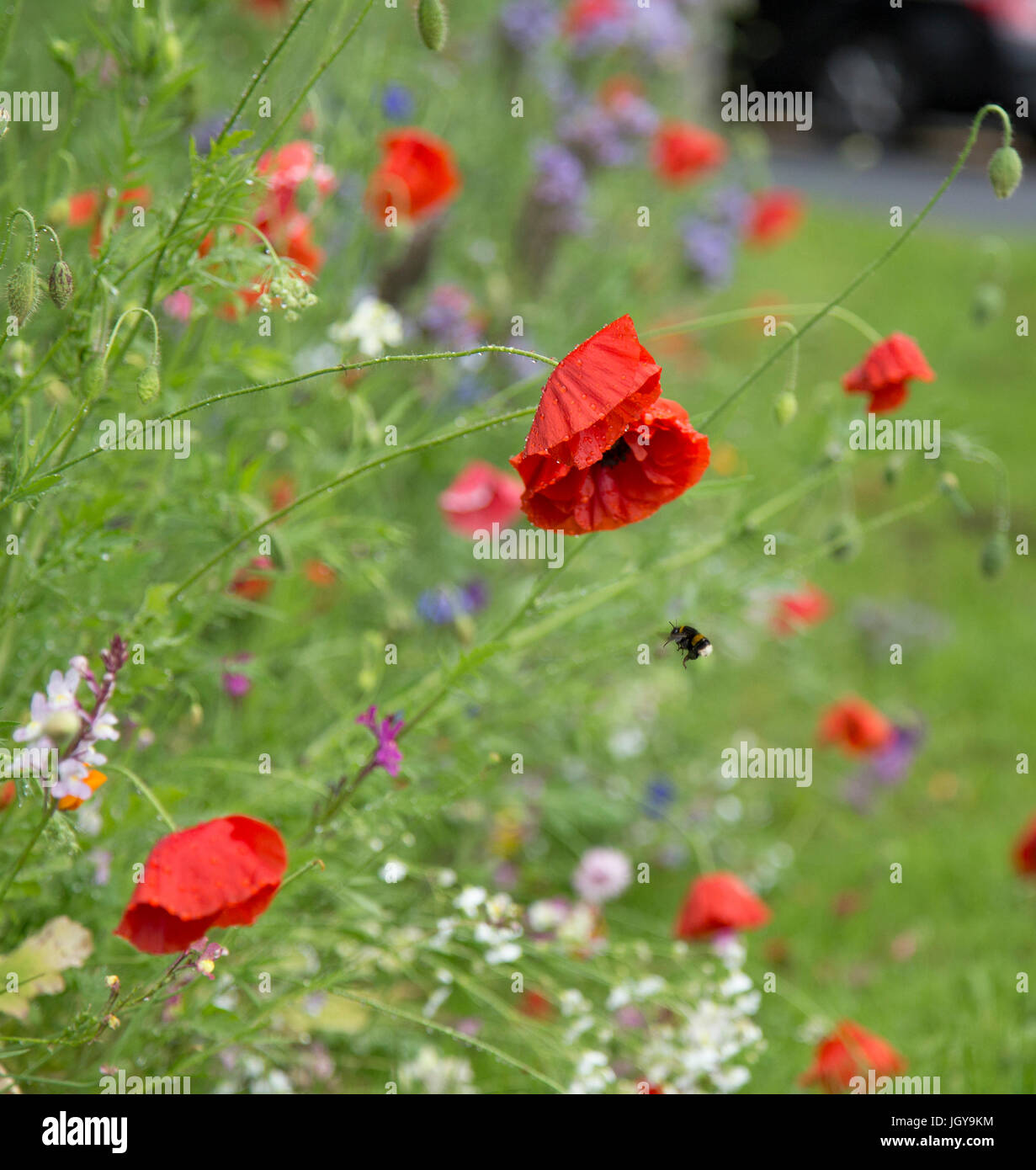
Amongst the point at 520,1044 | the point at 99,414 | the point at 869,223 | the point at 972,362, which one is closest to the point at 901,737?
the point at 520,1044

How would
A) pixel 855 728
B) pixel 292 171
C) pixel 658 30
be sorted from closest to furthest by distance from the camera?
pixel 292 171, pixel 855 728, pixel 658 30

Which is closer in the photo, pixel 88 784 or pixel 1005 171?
pixel 88 784

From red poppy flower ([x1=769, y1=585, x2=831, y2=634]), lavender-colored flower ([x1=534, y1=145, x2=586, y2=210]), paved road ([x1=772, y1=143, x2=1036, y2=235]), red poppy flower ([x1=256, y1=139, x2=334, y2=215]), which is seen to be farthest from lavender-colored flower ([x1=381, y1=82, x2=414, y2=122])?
paved road ([x1=772, y1=143, x2=1036, y2=235])

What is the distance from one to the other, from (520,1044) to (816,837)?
1184mm

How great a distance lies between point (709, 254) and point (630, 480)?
2.38 metres

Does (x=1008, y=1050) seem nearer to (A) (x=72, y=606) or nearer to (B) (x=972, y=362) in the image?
(A) (x=72, y=606)

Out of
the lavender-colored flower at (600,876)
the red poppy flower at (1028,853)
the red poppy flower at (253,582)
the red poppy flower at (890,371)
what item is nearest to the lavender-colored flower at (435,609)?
the red poppy flower at (253,582)

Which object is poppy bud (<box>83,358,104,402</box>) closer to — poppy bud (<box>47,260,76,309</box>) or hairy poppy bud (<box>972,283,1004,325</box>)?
poppy bud (<box>47,260,76,309</box>)

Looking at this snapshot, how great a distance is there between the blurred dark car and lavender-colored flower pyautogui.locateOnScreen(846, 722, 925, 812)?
21.3ft

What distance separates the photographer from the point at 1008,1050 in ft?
6.34

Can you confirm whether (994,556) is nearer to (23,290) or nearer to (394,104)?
(23,290)

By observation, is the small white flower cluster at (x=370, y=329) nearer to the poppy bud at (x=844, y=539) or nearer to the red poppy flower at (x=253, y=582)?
the red poppy flower at (x=253, y=582)

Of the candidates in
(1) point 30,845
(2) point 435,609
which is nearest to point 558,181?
(2) point 435,609

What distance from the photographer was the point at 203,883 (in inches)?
45.4
